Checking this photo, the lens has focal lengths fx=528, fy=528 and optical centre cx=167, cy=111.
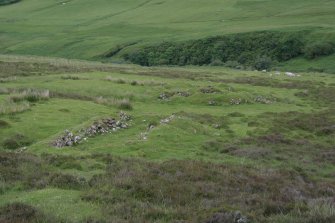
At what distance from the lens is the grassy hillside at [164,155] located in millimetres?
16656

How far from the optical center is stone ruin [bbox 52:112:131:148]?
29.4 meters

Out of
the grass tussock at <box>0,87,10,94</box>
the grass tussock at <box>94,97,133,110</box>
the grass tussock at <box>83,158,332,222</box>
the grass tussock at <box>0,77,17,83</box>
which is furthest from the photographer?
the grass tussock at <box>0,77,17,83</box>

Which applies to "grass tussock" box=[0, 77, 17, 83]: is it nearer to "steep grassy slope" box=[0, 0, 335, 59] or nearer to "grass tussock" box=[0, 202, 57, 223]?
"grass tussock" box=[0, 202, 57, 223]

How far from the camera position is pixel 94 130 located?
33.1m

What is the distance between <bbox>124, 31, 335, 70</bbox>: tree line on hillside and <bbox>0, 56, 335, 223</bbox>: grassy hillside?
267 ft

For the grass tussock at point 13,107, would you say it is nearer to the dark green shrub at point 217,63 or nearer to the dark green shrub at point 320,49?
the dark green shrub at point 217,63

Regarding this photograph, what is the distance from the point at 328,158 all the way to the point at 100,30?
158286 millimetres

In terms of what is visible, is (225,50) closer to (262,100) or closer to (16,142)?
(262,100)

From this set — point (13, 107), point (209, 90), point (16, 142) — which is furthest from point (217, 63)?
point (16, 142)

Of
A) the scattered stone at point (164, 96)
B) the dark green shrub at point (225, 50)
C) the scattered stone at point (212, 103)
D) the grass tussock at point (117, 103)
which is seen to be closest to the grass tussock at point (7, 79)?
the grass tussock at point (117, 103)

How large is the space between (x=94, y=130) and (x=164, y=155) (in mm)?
6652

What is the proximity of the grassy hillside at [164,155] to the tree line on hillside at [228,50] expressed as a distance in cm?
8128

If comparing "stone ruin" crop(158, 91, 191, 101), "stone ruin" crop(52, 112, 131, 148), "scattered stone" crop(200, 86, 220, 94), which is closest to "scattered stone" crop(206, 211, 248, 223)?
"stone ruin" crop(52, 112, 131, 148)

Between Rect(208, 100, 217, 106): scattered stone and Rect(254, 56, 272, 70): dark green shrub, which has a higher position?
Rect(208, 100, 217, 106): scattered stone
